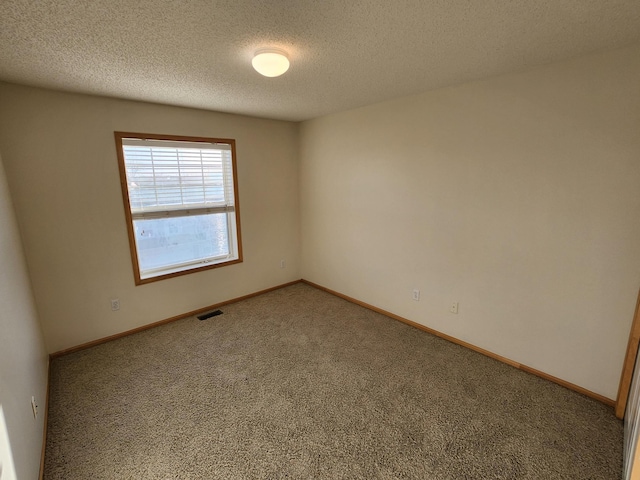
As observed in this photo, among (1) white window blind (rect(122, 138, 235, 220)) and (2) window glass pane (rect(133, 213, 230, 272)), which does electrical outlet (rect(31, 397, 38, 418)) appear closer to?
(2) window glass pane (rect(133, 213, 230, 272))

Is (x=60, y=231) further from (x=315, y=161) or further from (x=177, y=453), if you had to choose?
(x=315, y=161)

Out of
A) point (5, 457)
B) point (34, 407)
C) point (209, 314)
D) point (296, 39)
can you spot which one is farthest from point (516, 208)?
point (34, 407)

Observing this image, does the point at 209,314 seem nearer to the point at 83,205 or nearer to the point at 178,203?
the point at 178,203

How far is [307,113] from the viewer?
11.0ft

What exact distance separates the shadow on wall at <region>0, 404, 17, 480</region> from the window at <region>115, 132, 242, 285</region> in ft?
6.45

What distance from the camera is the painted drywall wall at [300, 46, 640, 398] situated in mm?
1812

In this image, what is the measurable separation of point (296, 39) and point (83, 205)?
2325 millimetres

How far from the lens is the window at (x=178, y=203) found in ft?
9.32

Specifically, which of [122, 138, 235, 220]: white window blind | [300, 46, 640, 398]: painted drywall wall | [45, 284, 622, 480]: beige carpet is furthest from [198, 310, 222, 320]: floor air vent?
[300, 46, 640, 398]: painted drywall wall

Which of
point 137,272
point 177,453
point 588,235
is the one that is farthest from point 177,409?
point 588,235

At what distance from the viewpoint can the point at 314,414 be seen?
190 centimetres

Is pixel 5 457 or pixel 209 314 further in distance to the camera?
pixel 209 314

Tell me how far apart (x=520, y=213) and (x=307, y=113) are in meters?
2.39

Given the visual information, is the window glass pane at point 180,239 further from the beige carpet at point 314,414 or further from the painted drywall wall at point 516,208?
the painted drywall wall at point 516,208
